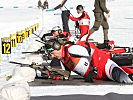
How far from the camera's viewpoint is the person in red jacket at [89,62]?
6.65 metres

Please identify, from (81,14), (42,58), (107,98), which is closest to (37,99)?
(107,98)

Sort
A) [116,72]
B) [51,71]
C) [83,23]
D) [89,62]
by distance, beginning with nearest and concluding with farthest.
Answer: [116,72]
[89,62]
[51,71]
[83,23]

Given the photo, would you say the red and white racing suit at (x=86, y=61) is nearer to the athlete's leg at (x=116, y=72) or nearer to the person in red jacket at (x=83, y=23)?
the athlete's leg at (x=116, y=72)

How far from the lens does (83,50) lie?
6734 millimetres

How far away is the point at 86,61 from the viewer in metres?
6.77

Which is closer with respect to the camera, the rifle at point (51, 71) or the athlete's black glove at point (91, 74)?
the athlete's black glove at point (91, 74)

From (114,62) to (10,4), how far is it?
41.5 metres

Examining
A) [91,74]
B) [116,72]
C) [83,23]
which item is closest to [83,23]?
[83,23]

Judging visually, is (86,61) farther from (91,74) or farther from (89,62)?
(91,74)

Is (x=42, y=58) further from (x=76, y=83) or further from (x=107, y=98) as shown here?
(x=107, y=98)

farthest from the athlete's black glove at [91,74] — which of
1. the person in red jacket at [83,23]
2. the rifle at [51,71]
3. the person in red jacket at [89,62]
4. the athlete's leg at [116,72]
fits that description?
the person in red jacket at [83,23]

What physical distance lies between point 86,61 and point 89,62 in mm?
55

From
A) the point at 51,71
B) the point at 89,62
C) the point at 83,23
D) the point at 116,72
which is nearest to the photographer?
the point at 116,72

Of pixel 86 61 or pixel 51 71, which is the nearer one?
pixel 86 61
